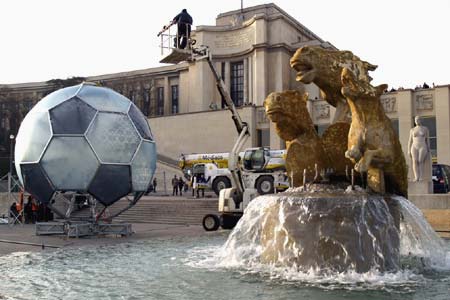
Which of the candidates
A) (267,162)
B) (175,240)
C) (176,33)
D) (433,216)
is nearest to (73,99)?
(175,240)

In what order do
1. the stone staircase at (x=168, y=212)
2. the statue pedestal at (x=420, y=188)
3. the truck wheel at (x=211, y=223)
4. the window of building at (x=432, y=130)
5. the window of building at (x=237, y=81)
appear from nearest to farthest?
the statue pedestal at (x=420, y=188), the truck wheel at (x=211, y=223), the stone staircase at (x=168, y=212), the window of building at (x=432, y=130), the window of building at (x=237, y=81)

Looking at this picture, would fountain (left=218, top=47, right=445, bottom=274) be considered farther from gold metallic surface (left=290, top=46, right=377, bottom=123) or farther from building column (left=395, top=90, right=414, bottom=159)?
building column (left=395, top=90, right=414, bottom=159)

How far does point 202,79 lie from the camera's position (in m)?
55.7

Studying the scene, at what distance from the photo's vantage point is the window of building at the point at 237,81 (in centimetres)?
5622

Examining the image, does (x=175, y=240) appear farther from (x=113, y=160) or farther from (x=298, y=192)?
(x=298, y=192)

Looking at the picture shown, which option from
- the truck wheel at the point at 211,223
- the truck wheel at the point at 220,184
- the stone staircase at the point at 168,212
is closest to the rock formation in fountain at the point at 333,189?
the truck wheel at the point at 211,223

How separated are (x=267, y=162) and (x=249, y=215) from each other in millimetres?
20660

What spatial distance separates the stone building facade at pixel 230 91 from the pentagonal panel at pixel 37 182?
82.1 ft

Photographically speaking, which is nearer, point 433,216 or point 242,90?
→ point 433,216

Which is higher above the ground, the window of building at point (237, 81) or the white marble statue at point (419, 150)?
the window of building at point (237, 81)

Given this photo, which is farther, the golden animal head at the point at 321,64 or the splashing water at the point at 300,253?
the golden animal head at the point at 321,64

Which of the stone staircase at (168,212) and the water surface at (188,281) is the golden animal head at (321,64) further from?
the stone staircase at (168,212)

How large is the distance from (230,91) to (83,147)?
4342 centimetres

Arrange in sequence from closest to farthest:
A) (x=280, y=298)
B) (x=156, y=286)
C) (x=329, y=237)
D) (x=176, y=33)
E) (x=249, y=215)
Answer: (x=280, y=298)
(x=156, y=286)
(x=329, y=237)
(x=249, y=215)
(x=176, y=33)
